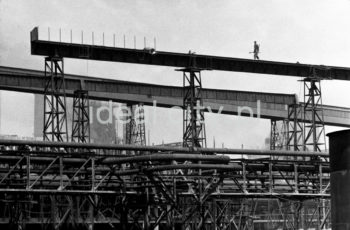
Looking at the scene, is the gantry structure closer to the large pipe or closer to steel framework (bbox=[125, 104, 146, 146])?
steel framework (bbox=[125, 104, 146, 146])

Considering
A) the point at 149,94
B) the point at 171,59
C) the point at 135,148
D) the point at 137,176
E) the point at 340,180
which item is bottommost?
the point at 340,180

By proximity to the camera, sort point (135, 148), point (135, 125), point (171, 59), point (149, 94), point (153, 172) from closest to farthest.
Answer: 1. point (135, 148)
2. point (153, 172)
3. point (171, 59)
4. point (149, 94)
5. point (135, 125)

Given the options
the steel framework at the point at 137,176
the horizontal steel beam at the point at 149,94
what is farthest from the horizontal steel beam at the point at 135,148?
the horizontal steel beam at the point at 149,94

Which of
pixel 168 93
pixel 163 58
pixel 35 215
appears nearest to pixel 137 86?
pixel 168 93

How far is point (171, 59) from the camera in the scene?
4981 cm

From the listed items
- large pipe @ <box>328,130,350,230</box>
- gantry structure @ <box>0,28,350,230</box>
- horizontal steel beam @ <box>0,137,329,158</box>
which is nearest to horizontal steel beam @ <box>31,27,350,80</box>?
gantry structure @ <box>0,28,350,230</box>

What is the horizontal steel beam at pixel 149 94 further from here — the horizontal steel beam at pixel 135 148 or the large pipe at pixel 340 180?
the large pipe at pixel 340 180

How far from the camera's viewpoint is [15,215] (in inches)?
1490

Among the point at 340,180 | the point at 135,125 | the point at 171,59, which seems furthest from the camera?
the point at 135,125

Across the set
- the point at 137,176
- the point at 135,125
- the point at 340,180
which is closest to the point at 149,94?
the point at 135,125

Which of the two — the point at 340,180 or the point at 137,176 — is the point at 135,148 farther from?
the point at 340,180

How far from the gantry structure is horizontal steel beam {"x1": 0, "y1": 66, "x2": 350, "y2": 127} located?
0.66 ft

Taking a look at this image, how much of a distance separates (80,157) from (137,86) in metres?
25.1

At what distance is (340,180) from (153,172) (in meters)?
16.2
